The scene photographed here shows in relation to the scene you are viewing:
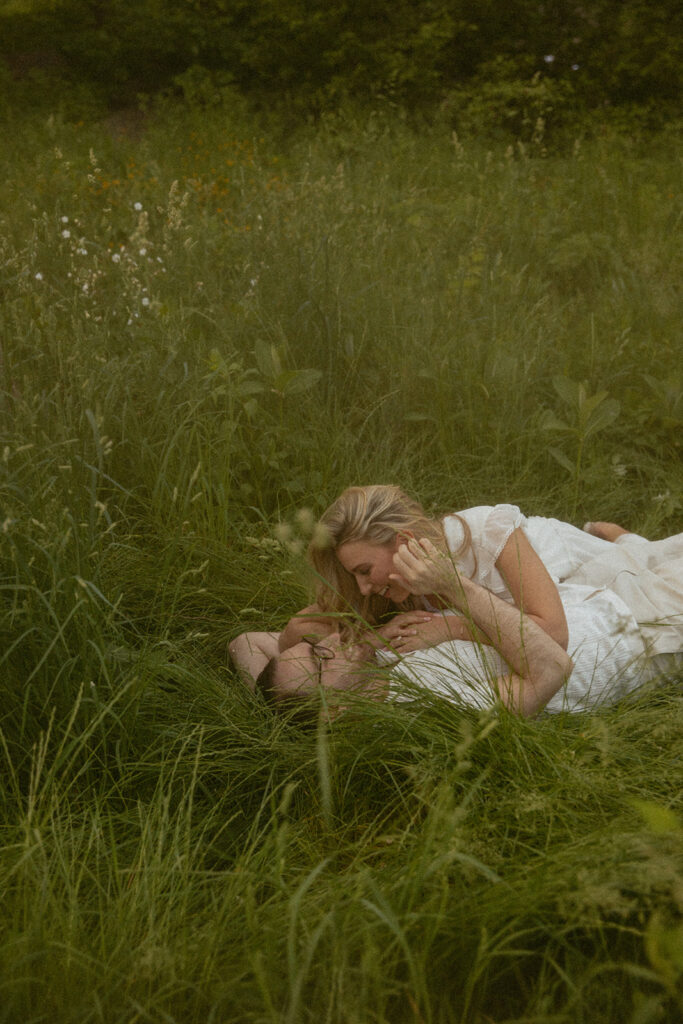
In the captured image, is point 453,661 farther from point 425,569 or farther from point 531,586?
point 531,586

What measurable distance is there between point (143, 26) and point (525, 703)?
8.57m

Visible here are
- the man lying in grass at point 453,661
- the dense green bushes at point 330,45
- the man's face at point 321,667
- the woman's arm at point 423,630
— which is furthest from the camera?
the dense green bushes at point 330,45

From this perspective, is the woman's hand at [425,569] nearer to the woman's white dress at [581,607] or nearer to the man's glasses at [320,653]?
the woman's white dress at [581,607]

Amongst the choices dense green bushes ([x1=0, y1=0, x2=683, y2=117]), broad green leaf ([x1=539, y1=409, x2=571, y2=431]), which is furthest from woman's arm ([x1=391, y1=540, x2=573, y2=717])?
dense green bushes ([x1=0, y1=0, x2=683, y2=117])

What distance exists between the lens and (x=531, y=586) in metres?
2.49

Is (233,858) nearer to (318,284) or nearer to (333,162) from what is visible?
(318,284)

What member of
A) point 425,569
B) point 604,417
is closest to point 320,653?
point 425,569

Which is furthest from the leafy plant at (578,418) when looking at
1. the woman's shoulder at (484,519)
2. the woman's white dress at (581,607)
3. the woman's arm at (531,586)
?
the woman's arm at (531,586)

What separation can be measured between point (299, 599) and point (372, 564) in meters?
0.42

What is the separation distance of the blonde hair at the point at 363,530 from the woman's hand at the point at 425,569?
15 centimetres

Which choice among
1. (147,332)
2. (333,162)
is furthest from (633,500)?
(333,162)

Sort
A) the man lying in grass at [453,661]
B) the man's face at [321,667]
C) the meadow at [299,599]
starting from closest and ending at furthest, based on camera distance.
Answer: the meadow at [299,599] < the man lying in grass at [453,661] < the man's face at [321,667]

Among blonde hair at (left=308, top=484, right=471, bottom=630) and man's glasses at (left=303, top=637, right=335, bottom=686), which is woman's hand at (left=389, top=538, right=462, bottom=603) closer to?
blonde hair at (left=308, top=484, right=471, bottom=630)

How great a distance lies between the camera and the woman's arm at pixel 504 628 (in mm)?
2162
